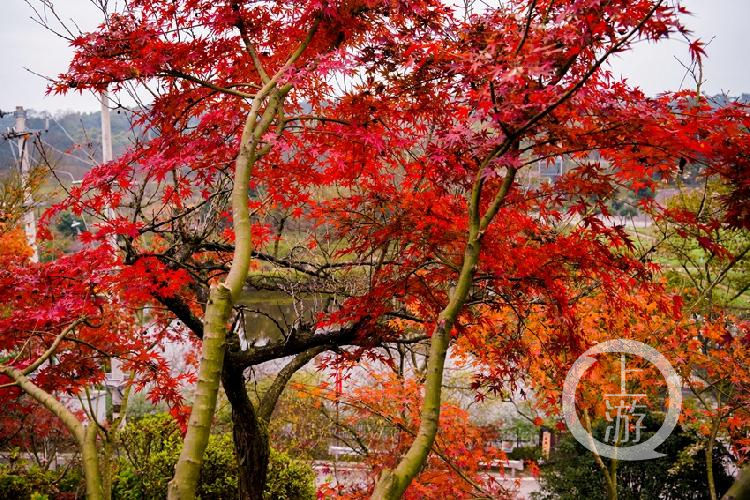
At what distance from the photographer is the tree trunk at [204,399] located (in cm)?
243

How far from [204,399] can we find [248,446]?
91.9 inches

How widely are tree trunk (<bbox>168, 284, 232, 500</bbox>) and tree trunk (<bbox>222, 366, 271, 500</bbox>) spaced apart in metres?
1.95

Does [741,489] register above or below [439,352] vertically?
below

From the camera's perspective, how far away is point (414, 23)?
349 centimetres

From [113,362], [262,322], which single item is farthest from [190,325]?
[262,322]

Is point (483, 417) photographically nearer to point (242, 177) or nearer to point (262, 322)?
point (262, 322)

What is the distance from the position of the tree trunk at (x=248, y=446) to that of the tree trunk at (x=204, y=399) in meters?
1.95

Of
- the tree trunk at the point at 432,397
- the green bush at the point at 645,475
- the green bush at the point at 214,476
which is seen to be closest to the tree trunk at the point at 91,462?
the tree trunk at the point at 432,397

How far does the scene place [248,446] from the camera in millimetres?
4613

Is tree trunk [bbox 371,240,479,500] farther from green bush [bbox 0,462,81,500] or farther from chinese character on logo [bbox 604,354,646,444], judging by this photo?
green bush [bbox 0,462,81,500]

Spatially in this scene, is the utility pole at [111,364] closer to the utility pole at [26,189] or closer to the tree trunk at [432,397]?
the utility pole at [26,189]

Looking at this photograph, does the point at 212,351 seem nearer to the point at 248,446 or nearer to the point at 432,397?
the point at 432,397

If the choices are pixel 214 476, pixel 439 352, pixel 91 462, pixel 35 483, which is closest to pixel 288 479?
pixel 214 476

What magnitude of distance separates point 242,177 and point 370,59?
43.7 inches
